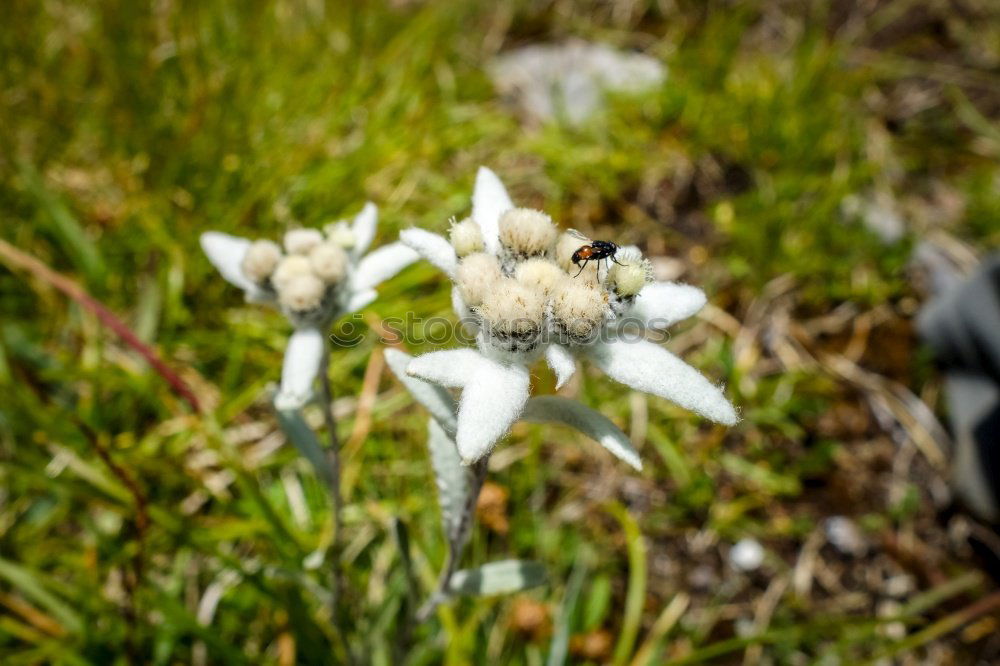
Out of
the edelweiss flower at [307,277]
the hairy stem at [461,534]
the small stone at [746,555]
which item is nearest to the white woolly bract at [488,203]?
the edelweiss flower at [307,277]

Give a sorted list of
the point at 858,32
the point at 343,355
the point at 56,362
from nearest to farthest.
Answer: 1. the point at 56,362
2. the point at 343,355
3. the point at 858,32

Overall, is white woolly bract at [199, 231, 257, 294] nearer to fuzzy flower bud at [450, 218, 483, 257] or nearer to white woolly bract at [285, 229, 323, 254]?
white woolly bract at [285, 229, 323, 254]

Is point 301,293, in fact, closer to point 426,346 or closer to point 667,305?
point 667,305

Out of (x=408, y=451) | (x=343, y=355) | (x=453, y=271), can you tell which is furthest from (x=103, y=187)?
(x=453, y=271)

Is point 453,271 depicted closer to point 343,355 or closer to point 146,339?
point 343,355

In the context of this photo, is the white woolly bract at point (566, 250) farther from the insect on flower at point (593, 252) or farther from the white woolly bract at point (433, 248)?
the white woolly bract at point (433, 248)

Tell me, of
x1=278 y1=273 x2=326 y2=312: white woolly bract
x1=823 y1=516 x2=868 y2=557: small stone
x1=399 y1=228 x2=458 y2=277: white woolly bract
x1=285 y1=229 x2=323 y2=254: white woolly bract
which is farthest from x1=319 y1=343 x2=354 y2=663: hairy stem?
x1=823 y1=516 x2=868 y2=557: small stone

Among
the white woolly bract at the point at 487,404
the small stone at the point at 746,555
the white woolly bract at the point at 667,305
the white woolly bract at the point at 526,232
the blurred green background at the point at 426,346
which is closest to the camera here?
the white woolly bract at the point at 487,404
